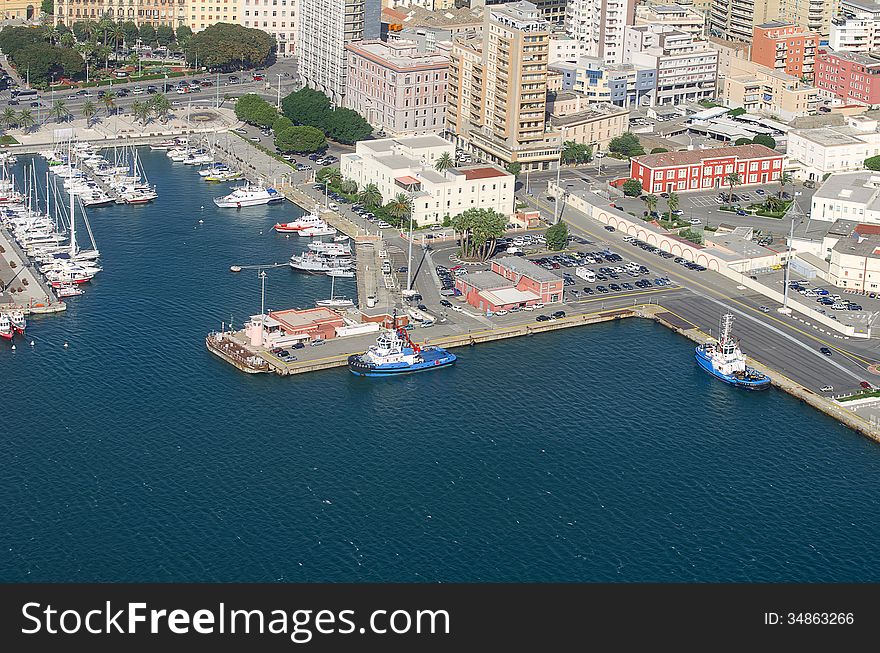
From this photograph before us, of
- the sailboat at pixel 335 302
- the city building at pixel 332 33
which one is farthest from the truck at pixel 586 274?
the city building at pixel 332 33

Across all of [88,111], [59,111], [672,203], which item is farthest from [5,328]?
[59,111]

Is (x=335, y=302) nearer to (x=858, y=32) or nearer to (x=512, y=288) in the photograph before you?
(x=512, y=288)

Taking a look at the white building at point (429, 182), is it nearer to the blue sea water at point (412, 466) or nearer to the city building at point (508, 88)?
the city building at point (508, 88)

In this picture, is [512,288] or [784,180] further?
[784,180]

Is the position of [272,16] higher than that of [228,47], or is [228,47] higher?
[272,16]

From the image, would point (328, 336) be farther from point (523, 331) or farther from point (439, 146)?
point (439, 146)

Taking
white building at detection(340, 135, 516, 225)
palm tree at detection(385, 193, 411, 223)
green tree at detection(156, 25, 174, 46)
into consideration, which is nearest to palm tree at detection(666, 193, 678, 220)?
white building at detection(340, 135, 516, 225)
